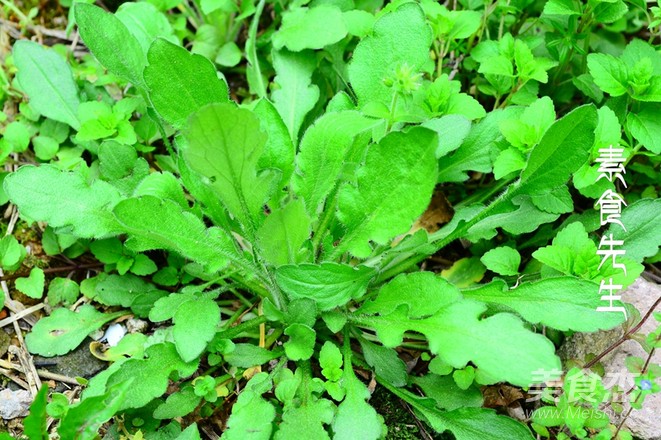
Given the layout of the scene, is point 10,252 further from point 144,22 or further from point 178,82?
point 144,22

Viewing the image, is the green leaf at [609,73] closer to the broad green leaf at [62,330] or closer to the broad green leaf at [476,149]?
the broad green leaf at [476,149]

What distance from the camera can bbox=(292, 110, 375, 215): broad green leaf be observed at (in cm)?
207

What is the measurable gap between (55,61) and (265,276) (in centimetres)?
126

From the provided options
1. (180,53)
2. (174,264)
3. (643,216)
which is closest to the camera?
(180,53)

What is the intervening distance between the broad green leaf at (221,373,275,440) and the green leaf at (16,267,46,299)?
0.85 metres

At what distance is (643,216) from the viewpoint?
2.18 metres

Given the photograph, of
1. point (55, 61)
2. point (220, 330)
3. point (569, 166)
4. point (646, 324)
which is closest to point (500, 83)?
point (569, 166)

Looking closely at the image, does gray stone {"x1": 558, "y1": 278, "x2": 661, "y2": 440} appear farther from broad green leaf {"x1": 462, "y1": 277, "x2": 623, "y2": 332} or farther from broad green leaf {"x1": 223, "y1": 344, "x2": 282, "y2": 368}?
broad green leaf {"x1": 223, "y1": 344, "x2": 282, "y2": 368}

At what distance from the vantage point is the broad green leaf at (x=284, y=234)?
5.91 feet

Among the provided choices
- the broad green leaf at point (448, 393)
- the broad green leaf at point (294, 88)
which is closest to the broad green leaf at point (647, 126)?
the broad green leaf at point (448, 393)

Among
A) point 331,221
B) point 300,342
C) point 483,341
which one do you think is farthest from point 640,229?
point 300,342

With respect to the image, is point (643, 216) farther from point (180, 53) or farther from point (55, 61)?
point (55, 61)

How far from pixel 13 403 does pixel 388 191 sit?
1.36 meters

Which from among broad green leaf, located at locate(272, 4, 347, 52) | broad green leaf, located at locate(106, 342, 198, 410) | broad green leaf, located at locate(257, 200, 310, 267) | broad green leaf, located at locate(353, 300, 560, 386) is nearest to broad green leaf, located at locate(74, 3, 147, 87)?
broad green leaf, located at locate(272, 4, 347, 52)
